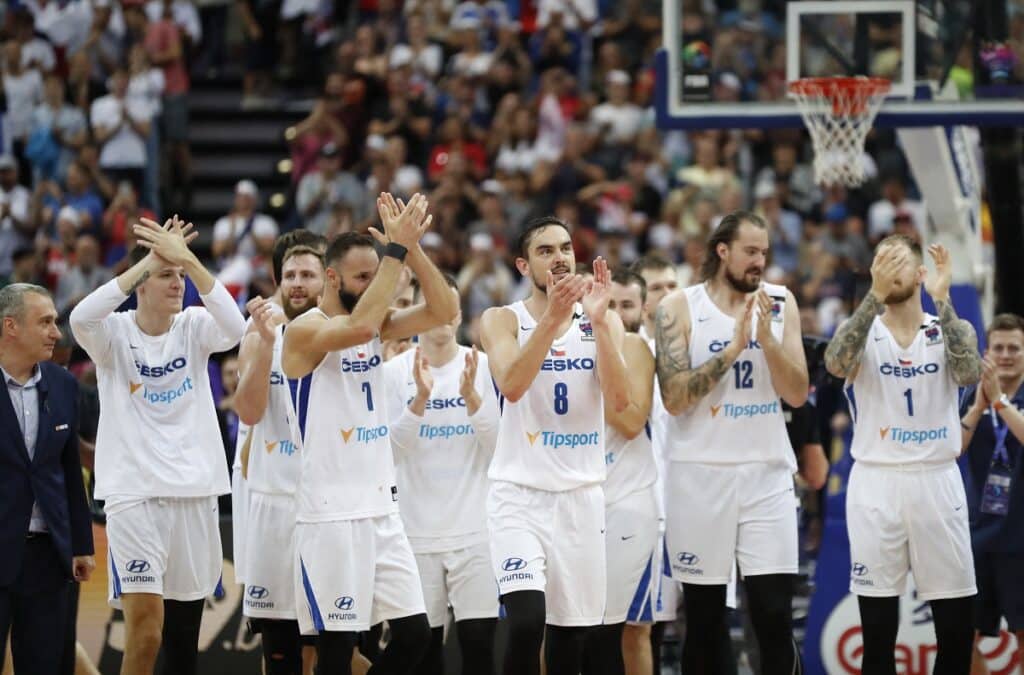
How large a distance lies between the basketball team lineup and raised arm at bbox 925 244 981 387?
0.01 m

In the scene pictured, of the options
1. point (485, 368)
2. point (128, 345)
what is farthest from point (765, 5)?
point (128, 345)

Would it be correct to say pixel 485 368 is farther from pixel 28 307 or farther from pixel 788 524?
pixel 28 307

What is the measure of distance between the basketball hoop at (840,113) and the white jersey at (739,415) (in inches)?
99.8

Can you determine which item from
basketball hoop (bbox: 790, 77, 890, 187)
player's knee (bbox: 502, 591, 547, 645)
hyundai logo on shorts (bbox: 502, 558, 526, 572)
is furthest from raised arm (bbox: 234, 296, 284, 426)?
basketball hoop (bbox: 790, 77, 890, 187)

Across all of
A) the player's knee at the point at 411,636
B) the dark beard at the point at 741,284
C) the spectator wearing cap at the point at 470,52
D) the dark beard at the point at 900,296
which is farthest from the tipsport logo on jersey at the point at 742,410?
the spectator wearing cap at the point at 470,52

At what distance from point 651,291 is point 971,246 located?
301cm

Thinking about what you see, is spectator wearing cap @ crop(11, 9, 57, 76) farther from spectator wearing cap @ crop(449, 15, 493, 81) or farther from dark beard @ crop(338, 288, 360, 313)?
dark beard @ crop(338, 288, 360, 313)

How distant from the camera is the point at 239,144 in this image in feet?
72.9

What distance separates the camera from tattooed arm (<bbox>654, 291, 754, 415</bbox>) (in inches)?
358

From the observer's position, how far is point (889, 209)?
18.0 meters

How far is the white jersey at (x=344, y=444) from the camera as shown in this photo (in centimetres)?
840

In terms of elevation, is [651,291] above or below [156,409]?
above

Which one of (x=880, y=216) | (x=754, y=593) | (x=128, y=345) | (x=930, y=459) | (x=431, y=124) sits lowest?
(x=754, y=593)

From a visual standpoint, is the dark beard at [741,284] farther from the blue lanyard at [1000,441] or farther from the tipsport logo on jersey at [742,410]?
the blue lanyard at [1000,441]
